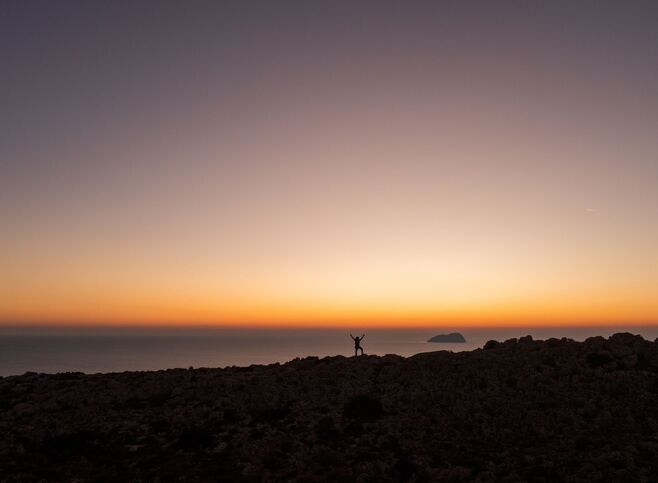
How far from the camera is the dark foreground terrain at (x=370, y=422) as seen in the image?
64.3ft

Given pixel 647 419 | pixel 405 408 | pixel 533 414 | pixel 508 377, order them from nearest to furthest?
1. pixel 647 419
2. pixel 533 414
3. pixel 405 408
4. pixel 508 377

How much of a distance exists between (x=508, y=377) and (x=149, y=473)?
19053mm

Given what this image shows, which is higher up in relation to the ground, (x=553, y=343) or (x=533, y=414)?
(x=553, y=343)

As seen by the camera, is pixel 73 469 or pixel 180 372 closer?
pixel 73 469

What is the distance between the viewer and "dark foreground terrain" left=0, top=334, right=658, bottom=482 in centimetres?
1959

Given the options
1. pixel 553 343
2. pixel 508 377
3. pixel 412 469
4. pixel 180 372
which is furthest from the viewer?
pixel 180 372

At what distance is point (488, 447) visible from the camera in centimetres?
2100

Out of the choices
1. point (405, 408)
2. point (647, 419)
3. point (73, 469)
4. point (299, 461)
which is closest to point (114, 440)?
point (73, 469)

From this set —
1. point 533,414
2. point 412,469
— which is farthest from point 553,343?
point 412,469

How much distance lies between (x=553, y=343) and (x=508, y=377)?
8.28 meters

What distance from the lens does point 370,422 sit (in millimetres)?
24672

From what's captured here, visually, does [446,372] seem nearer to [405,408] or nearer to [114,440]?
[405,408]

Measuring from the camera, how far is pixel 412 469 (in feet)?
62.8

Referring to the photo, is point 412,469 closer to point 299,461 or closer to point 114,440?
point 299,461
